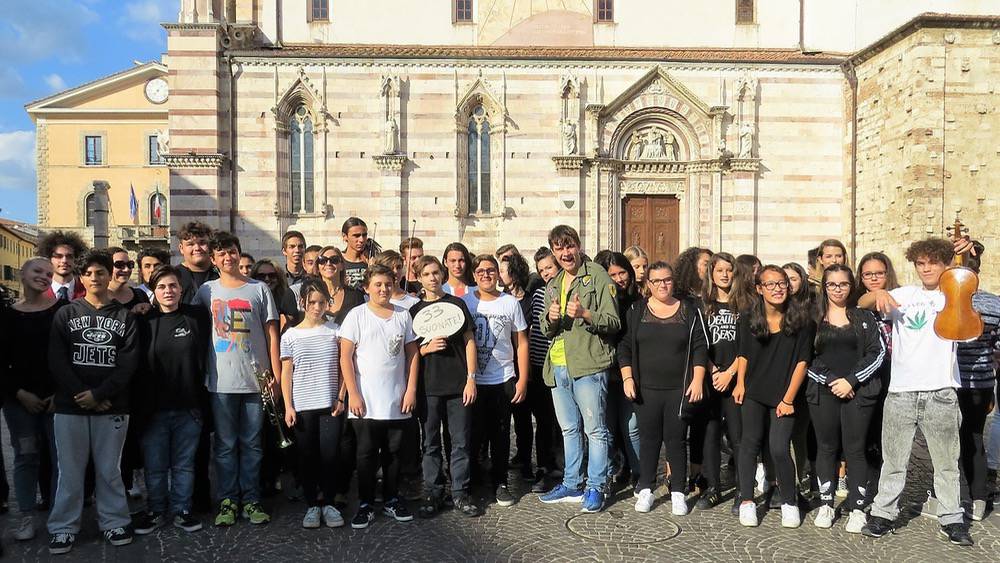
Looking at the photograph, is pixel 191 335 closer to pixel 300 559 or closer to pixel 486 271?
pixel 300 559

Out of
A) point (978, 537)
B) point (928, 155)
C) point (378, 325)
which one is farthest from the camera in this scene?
point (928, 155)

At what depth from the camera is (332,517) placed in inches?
241

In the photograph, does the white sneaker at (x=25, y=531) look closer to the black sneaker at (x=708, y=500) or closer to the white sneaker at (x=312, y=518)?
the white sneaker at (x=312, y=518)

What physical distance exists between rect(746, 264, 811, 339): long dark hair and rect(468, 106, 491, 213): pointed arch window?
1485 centimetres

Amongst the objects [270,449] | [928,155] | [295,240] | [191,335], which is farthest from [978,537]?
[928,155]

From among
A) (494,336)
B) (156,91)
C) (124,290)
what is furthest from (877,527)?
(156,91)

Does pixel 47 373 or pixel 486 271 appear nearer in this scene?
pixel 47 373

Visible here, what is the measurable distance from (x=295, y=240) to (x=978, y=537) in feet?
24.0

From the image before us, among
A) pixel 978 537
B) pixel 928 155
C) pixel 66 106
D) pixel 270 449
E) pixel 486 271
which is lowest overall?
pixel 978 537

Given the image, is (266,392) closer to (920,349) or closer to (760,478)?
(760,478)

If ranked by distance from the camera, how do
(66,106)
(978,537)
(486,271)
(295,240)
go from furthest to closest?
1. (66,106)
2. (295,240)
3. (486,271)
4. (978,537)

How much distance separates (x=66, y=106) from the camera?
44.7 m

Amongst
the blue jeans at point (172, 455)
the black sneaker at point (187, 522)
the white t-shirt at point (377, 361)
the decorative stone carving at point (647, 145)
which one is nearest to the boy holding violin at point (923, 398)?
the white t-shirt at point (377, 361)

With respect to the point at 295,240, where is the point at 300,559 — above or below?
below
